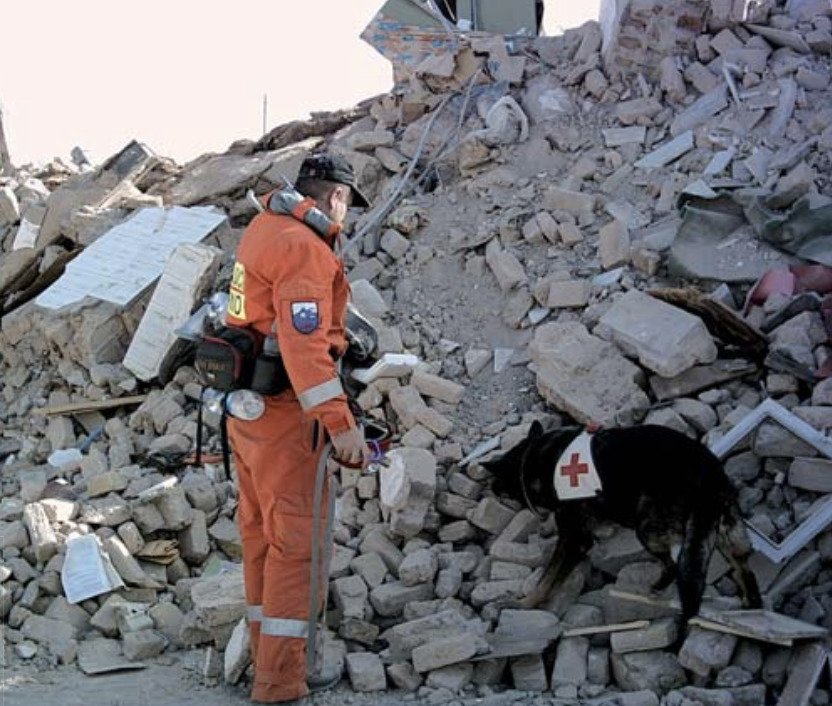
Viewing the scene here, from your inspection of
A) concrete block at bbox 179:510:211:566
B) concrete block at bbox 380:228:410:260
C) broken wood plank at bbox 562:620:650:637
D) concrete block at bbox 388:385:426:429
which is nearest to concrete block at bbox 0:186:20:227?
concrete block at bbox 380:228:410:260

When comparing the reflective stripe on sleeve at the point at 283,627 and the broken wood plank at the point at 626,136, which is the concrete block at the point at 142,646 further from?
the broken wood plank at the point at 626,136

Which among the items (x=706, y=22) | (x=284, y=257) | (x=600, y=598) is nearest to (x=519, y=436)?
(x=600, y=598)

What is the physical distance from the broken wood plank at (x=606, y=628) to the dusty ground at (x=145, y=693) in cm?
35

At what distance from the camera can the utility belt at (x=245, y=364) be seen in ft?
15.7

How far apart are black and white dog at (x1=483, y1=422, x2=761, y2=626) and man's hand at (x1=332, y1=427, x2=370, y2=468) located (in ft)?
4.06

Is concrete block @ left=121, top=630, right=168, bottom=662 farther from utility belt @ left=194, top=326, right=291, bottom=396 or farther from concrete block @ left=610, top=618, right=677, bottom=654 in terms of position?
concrete block @ left=610, top=618, right=677, bottom=654

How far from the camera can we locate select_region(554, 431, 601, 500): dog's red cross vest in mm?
5438

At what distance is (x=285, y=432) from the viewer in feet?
15.9

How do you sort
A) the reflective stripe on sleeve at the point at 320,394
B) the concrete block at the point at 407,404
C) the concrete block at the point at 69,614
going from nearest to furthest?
the reflective stripe on sleeve at the point at 320,394
the concrete block at the point at 69,614
the concrete block at the point at 407,404

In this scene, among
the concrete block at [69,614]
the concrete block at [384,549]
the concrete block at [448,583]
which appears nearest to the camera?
the concrete block at [448,583]

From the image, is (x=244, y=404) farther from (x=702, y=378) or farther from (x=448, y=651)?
(x=702, y=378)

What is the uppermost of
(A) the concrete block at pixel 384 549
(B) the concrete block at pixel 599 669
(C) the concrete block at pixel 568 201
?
(C) the concrete block at pixel 568 201

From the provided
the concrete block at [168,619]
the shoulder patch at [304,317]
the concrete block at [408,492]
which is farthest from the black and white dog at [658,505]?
the concrete block at [168,619]

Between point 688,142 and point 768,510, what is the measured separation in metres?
3.14
